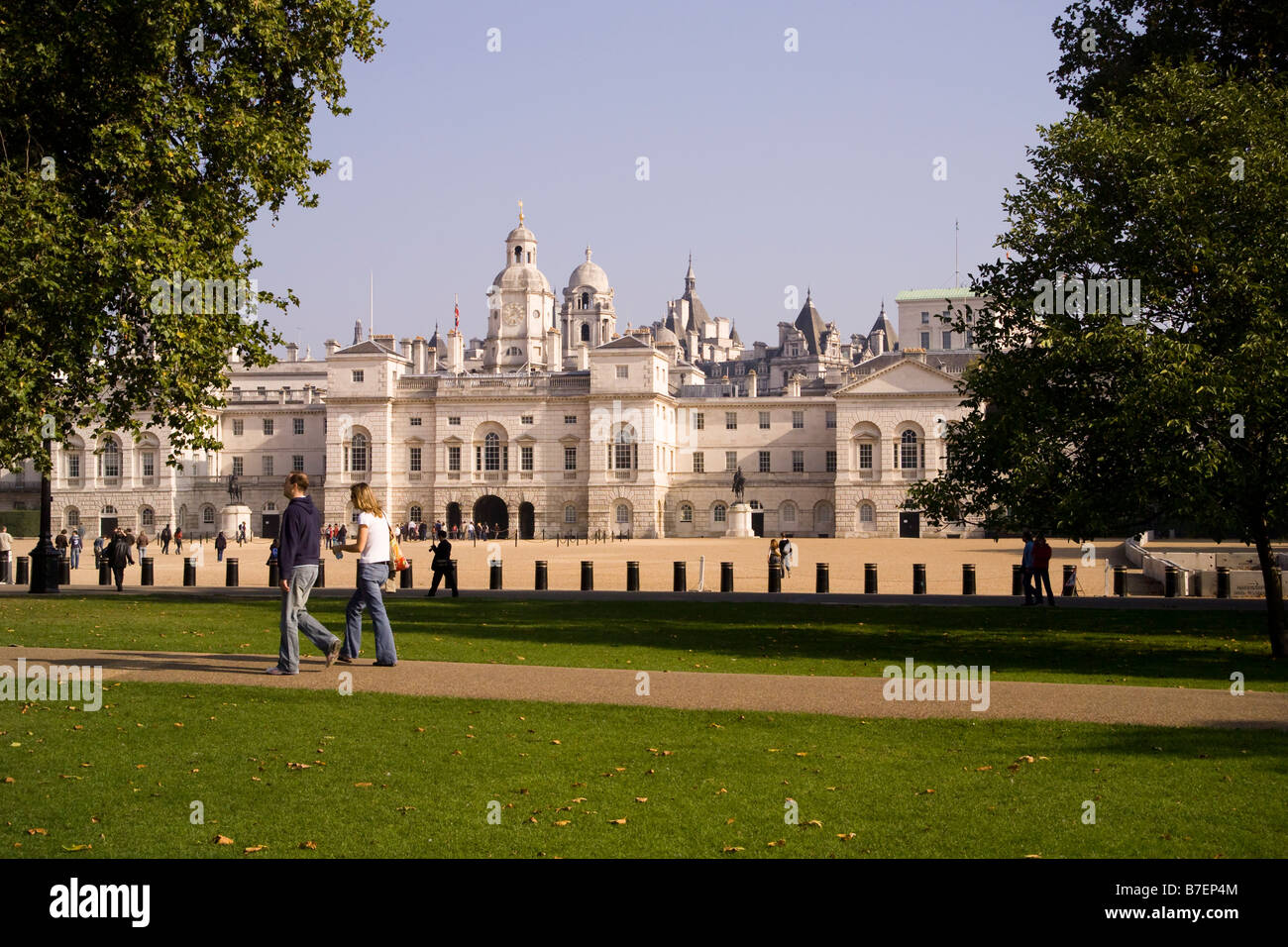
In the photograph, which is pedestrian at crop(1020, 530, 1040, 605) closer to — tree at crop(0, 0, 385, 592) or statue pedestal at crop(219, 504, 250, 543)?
tree at crop(0, 0, 385, 592)

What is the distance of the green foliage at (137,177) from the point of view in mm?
19078

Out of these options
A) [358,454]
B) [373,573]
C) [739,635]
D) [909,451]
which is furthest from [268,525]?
[373,573]

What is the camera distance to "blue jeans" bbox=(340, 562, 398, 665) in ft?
46.5

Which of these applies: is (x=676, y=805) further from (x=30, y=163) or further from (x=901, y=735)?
(x=30, y=163)

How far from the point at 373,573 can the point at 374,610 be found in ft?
1.44

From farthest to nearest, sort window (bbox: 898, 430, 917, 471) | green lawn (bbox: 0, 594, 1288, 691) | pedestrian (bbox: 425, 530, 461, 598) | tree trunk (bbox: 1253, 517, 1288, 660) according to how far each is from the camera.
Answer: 1. window (bbox: 898, 430, 917, 471)
2. pedestrian (bbox: 425, 530, 461, 598)
3. tree trunk (bbox: 1253, 517, 1288, 660)
4. green lawn (bbox: 0, 594, 1288, 691)

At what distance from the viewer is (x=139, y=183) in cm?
2044

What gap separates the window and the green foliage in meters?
62.1

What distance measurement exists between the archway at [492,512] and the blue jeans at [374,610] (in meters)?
71.3

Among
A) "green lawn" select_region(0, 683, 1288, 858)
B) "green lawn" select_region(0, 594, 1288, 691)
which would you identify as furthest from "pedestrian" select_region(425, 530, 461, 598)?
"green lawn" select_region(0, 683, 1288, 858)

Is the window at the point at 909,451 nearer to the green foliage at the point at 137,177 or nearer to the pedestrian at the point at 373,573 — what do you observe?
the green foliage at the point at 137,177

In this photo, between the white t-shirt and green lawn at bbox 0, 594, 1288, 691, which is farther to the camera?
green lawn at bbox 0, 594, 1288, 691

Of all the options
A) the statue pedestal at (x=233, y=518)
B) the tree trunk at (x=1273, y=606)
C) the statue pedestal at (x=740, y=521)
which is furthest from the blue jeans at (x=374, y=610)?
the statue pedestal at (x=740, y=521)

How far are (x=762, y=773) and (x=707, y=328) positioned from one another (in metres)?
177
